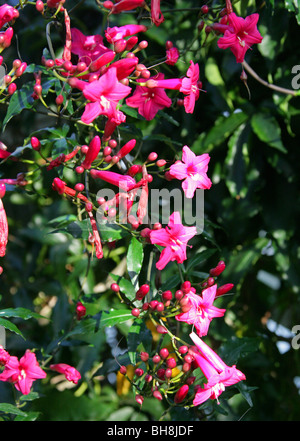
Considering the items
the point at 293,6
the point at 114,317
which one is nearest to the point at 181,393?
the point at 114,317

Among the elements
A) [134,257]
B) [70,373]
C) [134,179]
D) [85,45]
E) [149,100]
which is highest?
[85,45]

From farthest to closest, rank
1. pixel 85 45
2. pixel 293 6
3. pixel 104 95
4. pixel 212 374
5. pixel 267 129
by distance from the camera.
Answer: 1. pixel 267 129
2. pixel 293 6
3. pixel 85 45
4. pixel 212 374
5. pixel 104 95

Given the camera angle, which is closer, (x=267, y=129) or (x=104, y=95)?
(x=104, y=95)

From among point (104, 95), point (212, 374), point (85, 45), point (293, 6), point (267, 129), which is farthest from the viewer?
point (267, 129)

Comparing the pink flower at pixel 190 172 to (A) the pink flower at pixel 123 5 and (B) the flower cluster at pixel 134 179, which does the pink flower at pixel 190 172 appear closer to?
(B) the flower cluster at pixel 134 179

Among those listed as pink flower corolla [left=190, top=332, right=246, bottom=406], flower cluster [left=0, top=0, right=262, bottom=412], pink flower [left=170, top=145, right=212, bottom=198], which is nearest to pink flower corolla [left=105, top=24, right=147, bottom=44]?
flower cluster [left=0, top=0, right=262, bottom=412]

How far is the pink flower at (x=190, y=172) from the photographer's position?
3.65 feet

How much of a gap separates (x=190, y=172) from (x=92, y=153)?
0.19 meters

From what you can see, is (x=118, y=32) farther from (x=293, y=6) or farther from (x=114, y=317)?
(x=114, y=317)

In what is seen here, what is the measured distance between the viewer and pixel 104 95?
0.99 m

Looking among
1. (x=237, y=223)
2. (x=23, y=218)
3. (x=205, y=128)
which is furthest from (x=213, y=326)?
(x=23, y=218)

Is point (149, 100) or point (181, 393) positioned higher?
point (149, 100)

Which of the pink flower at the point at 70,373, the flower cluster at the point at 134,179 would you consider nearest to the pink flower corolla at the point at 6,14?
the flower cluster at the point at 134,179
